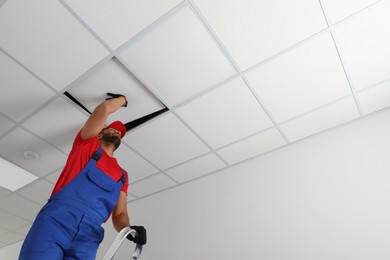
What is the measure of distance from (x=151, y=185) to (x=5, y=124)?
1663 mm

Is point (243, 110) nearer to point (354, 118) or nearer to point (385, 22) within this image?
point (354, 118)

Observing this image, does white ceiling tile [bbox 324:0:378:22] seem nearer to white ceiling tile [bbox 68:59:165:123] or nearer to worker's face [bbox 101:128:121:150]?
white ceiling tile [bbox 68:59:165:123]

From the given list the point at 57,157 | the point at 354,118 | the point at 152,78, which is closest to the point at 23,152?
the point at 57,157

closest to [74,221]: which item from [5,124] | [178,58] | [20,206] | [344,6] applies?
[178,58]

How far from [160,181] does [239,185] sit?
1010 mm

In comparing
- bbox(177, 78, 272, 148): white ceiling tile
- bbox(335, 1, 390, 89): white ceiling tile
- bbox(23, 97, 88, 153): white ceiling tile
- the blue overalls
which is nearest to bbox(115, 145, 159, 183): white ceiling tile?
bbox(23, 97, 88, 153): white ceiling tile

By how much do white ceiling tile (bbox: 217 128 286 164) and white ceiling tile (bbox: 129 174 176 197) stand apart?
2.72ft

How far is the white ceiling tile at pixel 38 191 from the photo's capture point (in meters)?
3.47

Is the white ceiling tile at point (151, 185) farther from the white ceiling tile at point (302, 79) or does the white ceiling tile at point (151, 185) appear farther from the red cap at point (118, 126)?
the white ceiling tile at point (302, 79)

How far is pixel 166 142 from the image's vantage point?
8.68ft

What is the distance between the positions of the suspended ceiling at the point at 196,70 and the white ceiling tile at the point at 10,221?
7.51ft

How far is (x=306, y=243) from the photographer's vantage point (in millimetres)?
2014

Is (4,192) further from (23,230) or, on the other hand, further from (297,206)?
(297,206)

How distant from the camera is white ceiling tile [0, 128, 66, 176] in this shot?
2727 mm
